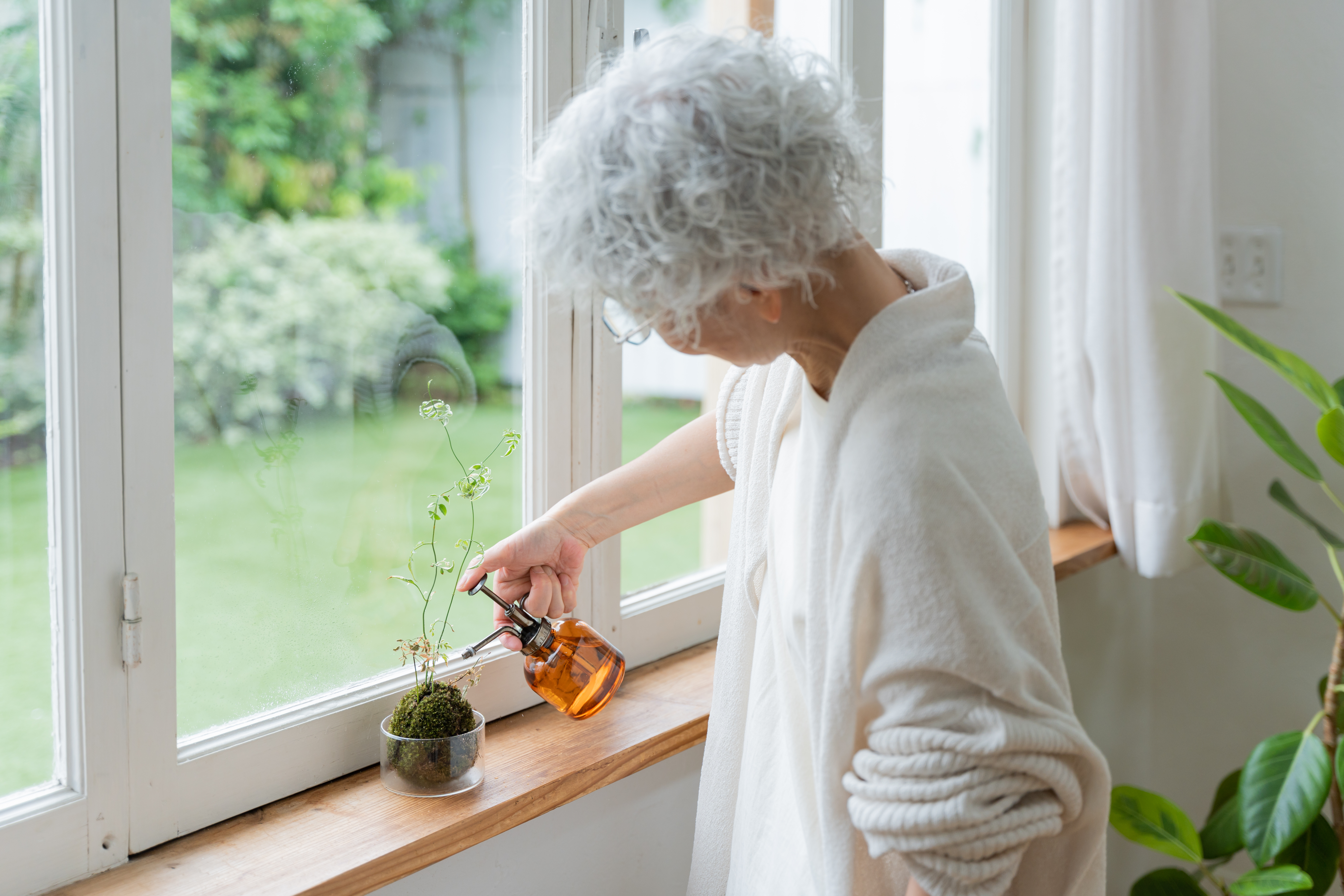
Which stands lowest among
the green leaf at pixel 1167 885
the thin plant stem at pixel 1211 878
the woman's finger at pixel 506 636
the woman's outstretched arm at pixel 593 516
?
the green leaf at pixel 1167 885

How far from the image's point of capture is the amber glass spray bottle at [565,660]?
0.94 metres

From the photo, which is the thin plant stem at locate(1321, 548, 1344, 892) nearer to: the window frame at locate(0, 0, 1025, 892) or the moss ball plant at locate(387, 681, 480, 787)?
the window frame at locate(0, 0, 1025, 892)

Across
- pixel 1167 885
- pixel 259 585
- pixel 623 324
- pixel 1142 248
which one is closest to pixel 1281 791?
pixel 1167 885

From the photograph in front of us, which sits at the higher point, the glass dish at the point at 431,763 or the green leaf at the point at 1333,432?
the green leaf at the point at 1333,432

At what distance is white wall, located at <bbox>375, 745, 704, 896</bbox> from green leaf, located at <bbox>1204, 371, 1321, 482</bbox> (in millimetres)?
881

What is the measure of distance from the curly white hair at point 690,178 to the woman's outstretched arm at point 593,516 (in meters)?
0.36

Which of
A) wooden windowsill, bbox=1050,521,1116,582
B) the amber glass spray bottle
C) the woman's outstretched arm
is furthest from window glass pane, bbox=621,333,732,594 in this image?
wooden windowsill, bbox=1050,521,1116,582

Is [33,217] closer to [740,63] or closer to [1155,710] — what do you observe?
[740,63]

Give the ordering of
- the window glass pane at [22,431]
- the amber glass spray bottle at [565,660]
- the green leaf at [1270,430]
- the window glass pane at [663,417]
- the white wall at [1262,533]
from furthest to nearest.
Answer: the white wall at [1262,533] → the green leaf at [1270,430] → the window glass pane at [663,417] → the amber glass spray bottle at [565,660] → the window glass pane at [22,431]

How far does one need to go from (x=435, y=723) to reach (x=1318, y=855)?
131cm

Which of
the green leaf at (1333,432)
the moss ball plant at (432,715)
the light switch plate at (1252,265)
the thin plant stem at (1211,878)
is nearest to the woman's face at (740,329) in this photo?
the moss ball plant at (432,715)

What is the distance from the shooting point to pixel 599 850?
111cm

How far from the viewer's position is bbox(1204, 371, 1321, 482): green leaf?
1.39 m

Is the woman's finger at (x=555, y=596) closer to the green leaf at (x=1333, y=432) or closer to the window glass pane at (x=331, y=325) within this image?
the window glass pane at (x=331, y=325)
